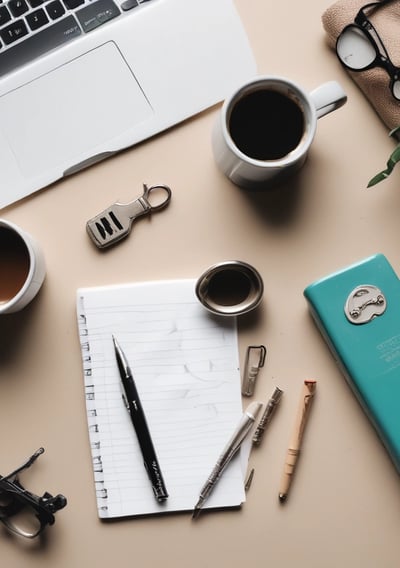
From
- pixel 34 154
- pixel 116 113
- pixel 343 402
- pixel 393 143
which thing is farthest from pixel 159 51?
pixel 343 402

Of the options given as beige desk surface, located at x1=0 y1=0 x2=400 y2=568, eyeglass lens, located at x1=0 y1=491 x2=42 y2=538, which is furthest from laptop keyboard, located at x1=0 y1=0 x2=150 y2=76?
eyeglass lens, located at x1=0 y1=491 x2=42 y2=538

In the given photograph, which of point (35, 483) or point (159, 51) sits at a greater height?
point (159, 51)

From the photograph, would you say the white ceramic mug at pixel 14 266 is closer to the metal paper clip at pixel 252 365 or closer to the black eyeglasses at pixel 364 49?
the metal paper clip at pixel 252 365

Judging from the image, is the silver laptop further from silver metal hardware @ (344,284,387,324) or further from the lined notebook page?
silver metal hardware @ (344,284,387,324)

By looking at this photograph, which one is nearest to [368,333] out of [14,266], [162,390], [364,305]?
[364,305]

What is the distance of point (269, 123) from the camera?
0.72 meters

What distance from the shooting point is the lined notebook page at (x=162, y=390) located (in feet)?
2.50

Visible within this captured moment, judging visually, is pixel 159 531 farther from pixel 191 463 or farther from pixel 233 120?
pixel 233 120

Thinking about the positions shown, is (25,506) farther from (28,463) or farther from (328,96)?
(328,96)

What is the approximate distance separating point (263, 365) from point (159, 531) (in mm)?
235

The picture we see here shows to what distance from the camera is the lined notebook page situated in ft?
2.50

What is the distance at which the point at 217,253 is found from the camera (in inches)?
30.4

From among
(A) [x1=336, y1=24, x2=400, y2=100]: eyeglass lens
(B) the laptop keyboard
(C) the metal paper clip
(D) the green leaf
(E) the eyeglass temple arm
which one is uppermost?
(B) the laptop keyboard

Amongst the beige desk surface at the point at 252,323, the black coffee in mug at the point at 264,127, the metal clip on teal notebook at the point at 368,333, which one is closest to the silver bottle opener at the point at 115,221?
the beige desk surface at the point at 252,323
